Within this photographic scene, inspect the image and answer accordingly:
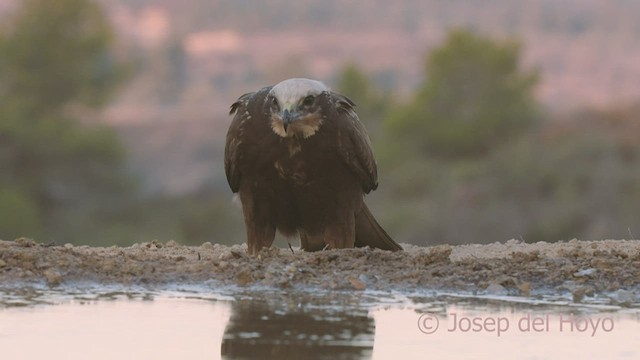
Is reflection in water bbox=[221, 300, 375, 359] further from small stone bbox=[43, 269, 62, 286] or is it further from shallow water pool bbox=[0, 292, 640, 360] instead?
small stone bbox=[43, 269, 62, 286]

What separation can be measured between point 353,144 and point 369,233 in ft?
3.16

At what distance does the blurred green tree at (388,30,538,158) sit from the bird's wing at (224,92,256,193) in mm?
32417

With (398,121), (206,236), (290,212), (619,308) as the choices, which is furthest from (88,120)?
(619,308)

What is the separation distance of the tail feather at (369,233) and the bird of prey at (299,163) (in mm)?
197

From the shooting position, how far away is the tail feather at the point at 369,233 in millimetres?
9555

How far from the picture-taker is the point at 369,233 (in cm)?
962

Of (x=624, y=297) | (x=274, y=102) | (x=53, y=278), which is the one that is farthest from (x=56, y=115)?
(x=624, y=297)

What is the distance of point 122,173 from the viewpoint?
4062 cm

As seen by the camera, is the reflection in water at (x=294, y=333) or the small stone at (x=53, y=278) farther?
the small stone at (x=53, y=278)

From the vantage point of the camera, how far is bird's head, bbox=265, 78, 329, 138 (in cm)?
848

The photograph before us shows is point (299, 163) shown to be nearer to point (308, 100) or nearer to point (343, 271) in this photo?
point (308, 100)

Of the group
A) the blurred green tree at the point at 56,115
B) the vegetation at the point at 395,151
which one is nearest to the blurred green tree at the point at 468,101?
the vegetation at the point at 395,151

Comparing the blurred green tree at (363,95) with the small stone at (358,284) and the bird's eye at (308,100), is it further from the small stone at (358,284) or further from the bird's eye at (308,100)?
the small stone at (358,284)

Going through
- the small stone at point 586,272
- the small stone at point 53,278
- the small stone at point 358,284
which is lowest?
the small stone at point 53,278
